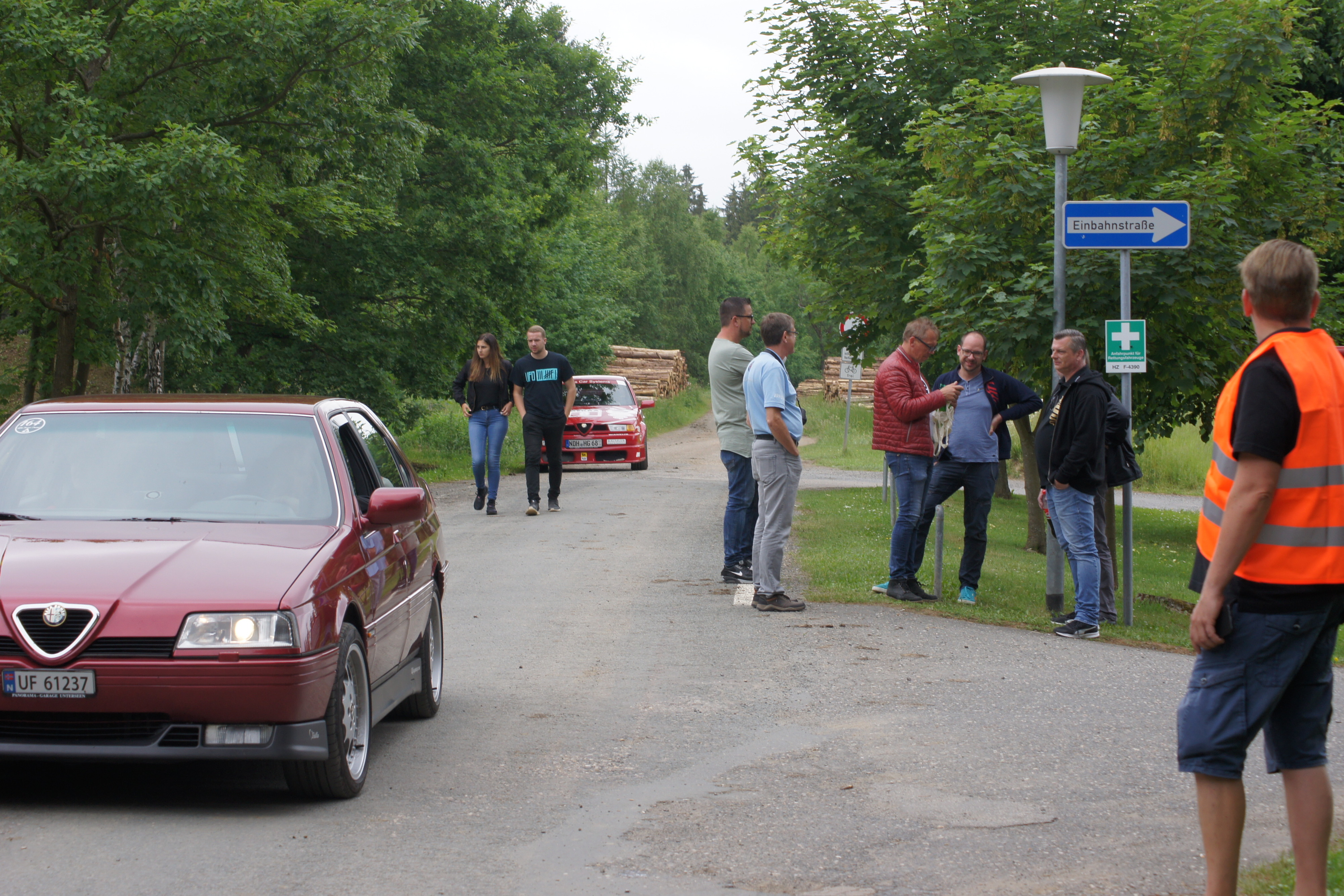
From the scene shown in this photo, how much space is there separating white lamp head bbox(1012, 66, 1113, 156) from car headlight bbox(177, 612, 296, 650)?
7091 mm

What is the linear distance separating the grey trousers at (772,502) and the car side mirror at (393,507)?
13.9 feet

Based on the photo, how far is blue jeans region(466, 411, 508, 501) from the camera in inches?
655

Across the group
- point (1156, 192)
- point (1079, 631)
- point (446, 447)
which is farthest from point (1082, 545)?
point (446, 447)

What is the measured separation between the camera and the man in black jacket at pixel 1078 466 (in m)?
9.12

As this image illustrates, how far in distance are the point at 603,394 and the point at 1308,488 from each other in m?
23.0

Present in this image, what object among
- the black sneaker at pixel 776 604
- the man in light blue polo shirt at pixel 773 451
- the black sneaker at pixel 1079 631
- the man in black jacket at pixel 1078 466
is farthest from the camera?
the black sneaker at pixel 776 604

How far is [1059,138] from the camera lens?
32.8 feet

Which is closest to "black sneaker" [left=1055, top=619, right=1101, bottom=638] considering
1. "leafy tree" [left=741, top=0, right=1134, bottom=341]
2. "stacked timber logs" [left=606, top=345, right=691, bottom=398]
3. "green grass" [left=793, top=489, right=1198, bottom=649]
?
"green grass" [left=793, top=489, right=1198, bottom=649]

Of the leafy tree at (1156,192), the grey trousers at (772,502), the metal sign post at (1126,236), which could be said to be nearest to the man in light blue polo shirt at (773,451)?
the grey trousers at (772,502)

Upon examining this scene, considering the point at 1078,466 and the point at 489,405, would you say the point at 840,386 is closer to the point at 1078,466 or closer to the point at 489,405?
the point at 489,405

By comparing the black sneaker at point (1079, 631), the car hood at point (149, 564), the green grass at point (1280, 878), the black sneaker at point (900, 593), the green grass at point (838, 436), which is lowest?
the green grass at point (838, 436)

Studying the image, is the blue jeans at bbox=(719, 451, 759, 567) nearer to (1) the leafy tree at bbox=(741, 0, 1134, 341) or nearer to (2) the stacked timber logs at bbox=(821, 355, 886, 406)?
(1) the leafy tree at bbox=(741, 0, 1134, 341)

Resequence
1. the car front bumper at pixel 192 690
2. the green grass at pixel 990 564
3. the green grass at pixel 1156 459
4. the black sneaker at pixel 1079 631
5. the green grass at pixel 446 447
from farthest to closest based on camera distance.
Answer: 1. the green grass at pixel 1156 459
2. the green grass at pixel 446 447
3. the green grass at pixel 990 564
4. the black sneaker at pixel 1079 631
5. the car front bumper at pixel 192 690

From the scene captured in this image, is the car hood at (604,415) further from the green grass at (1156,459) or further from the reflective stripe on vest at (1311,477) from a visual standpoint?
the reflective stripe on vest at (1311,477)
